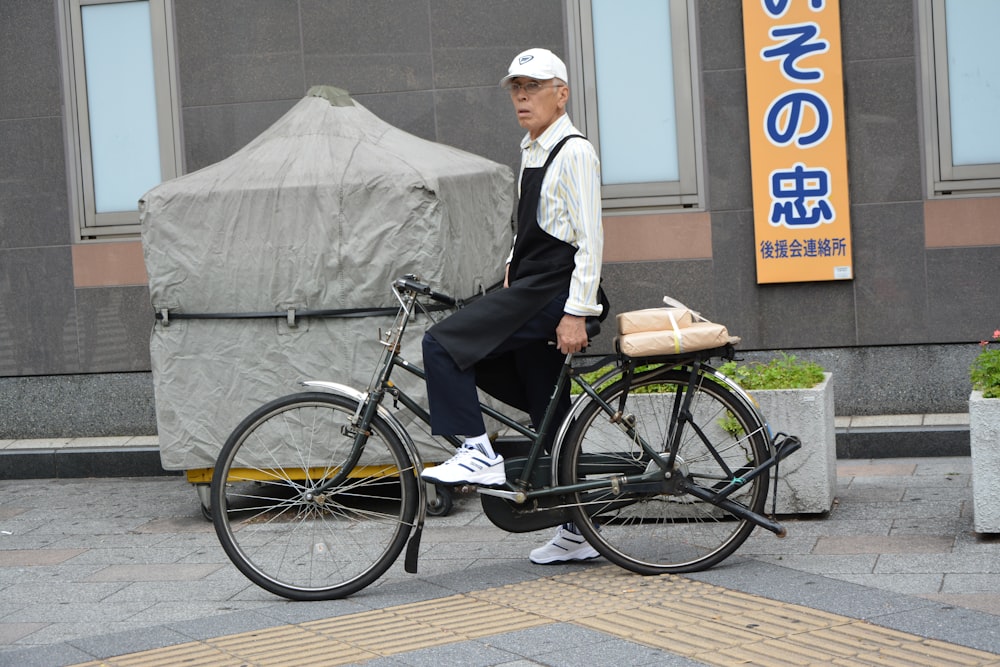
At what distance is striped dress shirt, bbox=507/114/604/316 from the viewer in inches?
206

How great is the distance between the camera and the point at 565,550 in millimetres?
5711

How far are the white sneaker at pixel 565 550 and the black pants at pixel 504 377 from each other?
52 centimetres

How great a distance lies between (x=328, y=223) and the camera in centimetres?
702

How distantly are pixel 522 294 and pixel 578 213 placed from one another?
0.40 m

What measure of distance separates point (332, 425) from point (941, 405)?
502 centimetres

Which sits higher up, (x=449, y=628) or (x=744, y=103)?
(x=744, y=103)

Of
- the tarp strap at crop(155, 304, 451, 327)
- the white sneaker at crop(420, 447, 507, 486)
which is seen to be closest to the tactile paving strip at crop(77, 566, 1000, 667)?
the white sneaker at crop(420, 447, 507, 486)

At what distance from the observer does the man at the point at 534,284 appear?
523 centimetres

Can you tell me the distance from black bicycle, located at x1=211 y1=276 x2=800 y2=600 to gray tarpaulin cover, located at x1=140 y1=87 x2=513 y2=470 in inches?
57.1

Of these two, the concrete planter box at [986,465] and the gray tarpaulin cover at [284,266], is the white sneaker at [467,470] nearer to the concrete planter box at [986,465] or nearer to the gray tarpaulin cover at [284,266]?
the gray tarpaulin cover at [284,266]

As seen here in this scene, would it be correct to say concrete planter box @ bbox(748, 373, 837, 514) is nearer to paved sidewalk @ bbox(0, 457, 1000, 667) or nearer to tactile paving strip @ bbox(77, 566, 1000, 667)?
paved sidewalk @ bbox(0, 457, 1000, 667)

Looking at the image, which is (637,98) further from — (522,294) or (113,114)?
(522,294)

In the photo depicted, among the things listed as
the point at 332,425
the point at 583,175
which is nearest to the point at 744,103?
the point at 583,175

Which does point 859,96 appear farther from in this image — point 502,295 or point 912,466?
point 502,295
